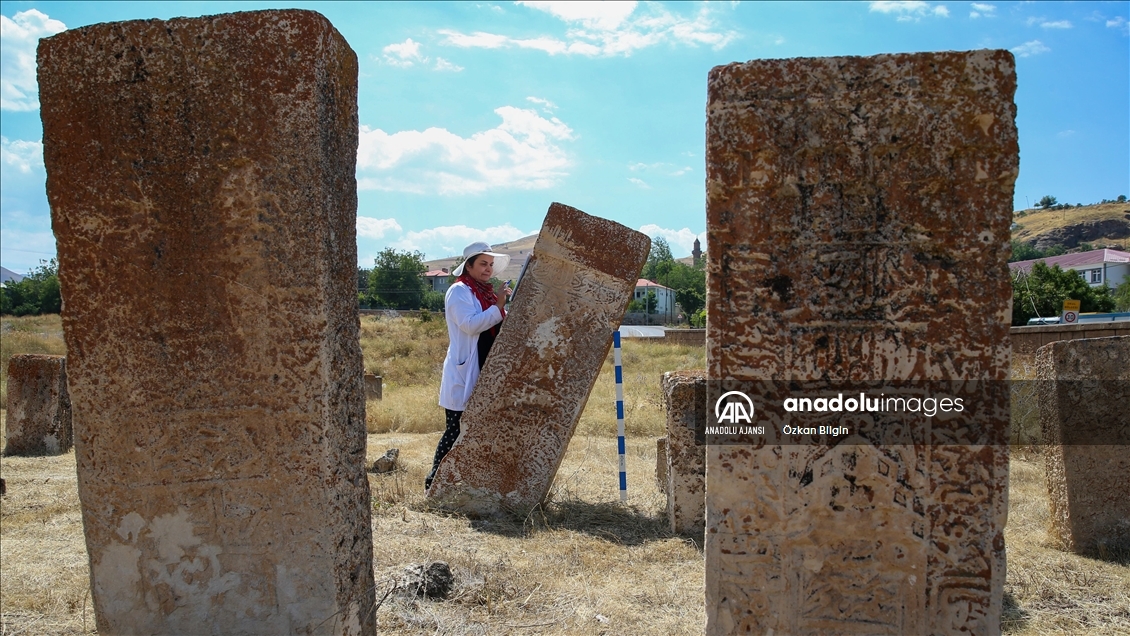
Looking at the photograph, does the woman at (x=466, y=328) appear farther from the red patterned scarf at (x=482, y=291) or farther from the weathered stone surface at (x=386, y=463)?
the weathered stone surface at (x=386, y=463)

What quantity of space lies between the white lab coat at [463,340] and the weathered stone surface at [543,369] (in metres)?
0.16

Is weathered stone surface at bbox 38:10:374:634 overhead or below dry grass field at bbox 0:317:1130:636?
overhead

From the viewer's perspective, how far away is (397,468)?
5844 millimetres

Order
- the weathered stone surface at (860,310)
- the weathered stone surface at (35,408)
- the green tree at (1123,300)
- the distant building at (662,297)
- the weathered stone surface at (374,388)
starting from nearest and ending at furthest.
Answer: the weathered stone surface at (860,310) < the weathered stone surface at (35,408) < the weathered stone surface at (374,388) < the green tree at (1123,300) < the distant building at (662,297)

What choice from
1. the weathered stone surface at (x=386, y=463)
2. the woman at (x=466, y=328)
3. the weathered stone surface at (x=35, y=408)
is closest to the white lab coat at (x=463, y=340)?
the woman at (x=466, y=328)

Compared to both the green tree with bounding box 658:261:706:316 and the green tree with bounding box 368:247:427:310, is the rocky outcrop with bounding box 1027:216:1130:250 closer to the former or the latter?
the green tree with bounding box 658:261:706:316

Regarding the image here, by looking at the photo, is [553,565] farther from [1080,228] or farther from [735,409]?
[1080,228]

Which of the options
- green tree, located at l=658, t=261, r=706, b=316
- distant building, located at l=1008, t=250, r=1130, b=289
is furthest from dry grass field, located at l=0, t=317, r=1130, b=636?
distant building, located at l=1008, t=250, r=1130, b=289

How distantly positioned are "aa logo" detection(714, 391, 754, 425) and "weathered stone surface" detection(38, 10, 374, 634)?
3.57 feet

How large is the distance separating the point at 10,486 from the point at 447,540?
372 centimetres

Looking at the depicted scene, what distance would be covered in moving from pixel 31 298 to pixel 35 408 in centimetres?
4022

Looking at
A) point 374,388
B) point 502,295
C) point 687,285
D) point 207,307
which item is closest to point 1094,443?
point 502,295

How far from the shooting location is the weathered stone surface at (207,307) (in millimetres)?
2043

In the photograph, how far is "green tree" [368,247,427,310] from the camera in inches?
1959
